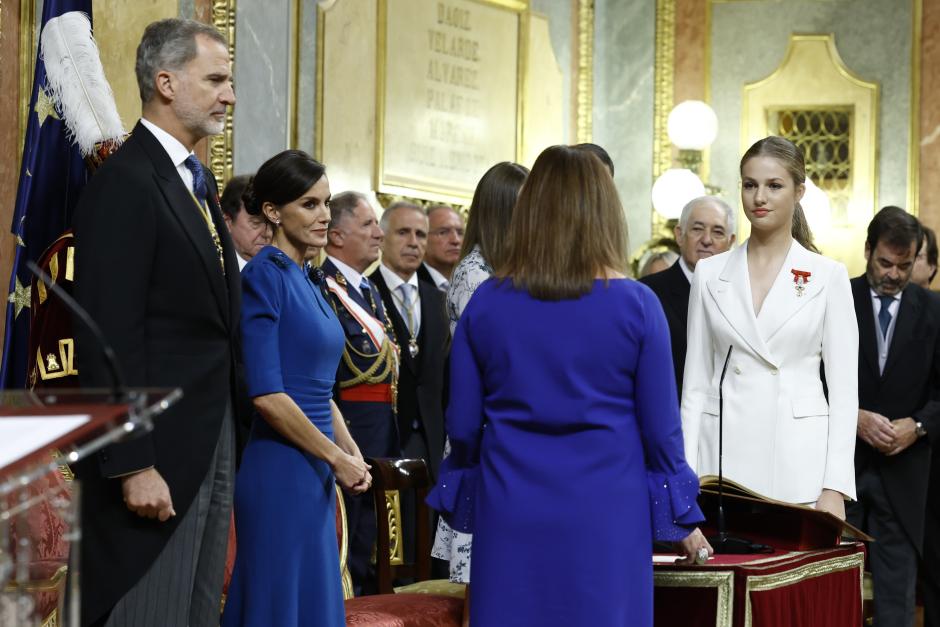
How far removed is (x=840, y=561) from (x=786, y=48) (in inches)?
297

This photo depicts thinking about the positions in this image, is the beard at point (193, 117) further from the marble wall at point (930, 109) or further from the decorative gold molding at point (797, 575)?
the marble wall at point (930, 109)

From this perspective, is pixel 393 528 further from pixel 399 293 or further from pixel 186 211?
pixel 399 293

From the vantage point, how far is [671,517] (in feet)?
9.82

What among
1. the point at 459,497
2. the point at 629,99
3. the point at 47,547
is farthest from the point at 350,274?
the point at 629,99

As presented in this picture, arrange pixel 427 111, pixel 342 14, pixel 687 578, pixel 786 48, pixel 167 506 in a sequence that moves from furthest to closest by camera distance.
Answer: pixel 786 48 < pixel 427 111 < pixel 342 14 < pixel 687 578 < pixel 167 506

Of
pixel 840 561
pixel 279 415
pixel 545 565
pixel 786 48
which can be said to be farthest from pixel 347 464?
pixel 786 48

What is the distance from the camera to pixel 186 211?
304 centimetres

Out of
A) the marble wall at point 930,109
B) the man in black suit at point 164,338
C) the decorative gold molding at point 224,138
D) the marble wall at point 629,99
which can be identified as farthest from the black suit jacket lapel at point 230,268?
the marble wall at point 930,109

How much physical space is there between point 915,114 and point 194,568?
820 cm

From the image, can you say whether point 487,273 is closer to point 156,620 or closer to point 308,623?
point 308,623

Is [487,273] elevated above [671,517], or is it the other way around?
[487,273]

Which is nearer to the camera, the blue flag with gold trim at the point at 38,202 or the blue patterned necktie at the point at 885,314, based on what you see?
the blue flag with gold trim at the point at 38,202

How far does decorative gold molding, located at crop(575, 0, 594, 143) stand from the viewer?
A: 33.7 feet

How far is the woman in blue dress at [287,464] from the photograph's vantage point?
3.43 meters
